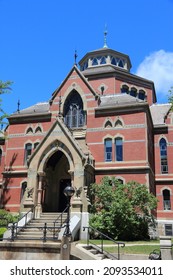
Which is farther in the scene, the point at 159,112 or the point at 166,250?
the point at 159,112

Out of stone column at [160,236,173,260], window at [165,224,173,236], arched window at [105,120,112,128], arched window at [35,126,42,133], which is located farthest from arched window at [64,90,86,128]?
stone column at [160,236,173,260]

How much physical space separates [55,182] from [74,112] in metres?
7.23

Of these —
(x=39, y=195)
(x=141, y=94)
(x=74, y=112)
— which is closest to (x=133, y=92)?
(x=141, y=94)

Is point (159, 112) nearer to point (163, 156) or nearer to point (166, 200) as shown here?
point (163, 156)

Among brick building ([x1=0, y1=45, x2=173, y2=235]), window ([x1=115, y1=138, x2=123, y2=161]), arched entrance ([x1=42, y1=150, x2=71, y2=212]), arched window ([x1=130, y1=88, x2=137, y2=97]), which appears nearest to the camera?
brick building ([x1=0, y1=45, x2=173, y2=235])

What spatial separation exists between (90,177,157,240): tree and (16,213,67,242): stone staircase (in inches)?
118

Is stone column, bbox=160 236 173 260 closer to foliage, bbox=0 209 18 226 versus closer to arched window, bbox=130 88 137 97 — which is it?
foliage, bbox=0 209 18 226

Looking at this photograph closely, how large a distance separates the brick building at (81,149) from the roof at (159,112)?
0.25 m

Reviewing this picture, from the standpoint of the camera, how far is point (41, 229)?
19688 millimetres

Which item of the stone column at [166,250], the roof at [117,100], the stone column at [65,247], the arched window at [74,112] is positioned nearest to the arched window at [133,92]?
the roof at [117,100]

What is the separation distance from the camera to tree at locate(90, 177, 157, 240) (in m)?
21.7
